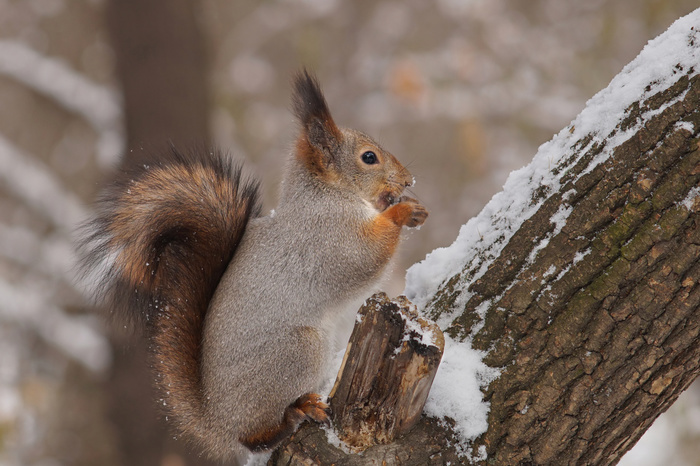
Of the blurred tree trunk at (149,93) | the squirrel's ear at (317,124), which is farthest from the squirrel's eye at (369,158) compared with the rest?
the blurred tree trunk at (149,93)

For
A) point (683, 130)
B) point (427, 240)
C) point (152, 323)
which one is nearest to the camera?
point (683, 130)

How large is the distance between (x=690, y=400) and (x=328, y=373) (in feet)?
14.6

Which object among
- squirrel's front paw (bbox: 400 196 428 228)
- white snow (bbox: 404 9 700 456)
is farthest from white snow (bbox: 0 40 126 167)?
white snow (bbox: 404 9 700 456)

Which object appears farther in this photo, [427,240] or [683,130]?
[427,240]

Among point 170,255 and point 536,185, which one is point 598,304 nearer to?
point 536,185

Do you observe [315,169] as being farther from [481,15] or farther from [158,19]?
[481,15]

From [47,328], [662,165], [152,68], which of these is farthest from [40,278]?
[662,165]

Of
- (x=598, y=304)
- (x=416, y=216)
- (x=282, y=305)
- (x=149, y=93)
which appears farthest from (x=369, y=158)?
(x=149, y=93)

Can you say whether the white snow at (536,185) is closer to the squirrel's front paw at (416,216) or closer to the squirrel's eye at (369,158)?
the squirrel's front paw at (416,216)

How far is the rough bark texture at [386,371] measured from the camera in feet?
4.34

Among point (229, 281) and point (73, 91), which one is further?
point (73, 91)

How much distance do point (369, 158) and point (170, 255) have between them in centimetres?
81

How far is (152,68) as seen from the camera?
405 centimetres

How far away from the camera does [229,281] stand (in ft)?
6.09
